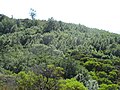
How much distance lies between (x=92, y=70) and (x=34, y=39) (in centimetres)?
3167

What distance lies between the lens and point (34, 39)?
106 meters

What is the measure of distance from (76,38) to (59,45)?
906cm

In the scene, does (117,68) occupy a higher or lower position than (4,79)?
lower

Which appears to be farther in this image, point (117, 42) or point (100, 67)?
point (117, 42)

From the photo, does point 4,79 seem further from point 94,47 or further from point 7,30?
point 7,30

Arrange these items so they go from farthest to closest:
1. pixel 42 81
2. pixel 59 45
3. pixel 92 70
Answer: pixel 59 45 < pixel 92 70 < pixel 42 81

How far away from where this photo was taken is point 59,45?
9956 centimetres

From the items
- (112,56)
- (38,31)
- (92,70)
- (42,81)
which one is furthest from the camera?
(38,31)

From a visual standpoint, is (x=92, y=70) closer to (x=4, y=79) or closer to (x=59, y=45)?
(x=59, y=45)

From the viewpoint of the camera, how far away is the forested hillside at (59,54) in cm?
5783

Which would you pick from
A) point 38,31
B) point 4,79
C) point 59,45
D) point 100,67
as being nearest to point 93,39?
point 59,45

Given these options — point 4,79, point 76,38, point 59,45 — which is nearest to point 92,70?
point 59,45

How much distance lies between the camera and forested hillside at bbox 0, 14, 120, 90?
57834 mm

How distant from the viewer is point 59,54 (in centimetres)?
8725
